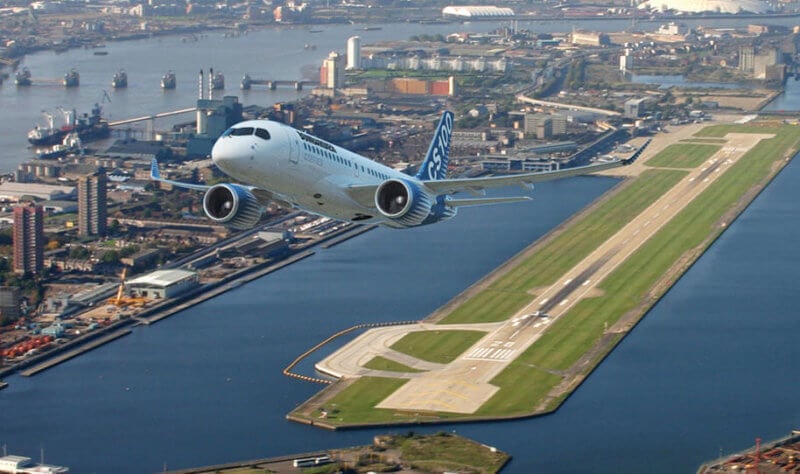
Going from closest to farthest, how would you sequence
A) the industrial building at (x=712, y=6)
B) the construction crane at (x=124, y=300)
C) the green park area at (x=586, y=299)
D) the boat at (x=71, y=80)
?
1. the green park area at (x=586, y=299)
2. the construction crane at (x=124, y=300)
3. the boat at (x=71, y=80)
4. the industrial building at (x=712, y=6)

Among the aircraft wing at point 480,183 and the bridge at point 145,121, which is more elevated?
the aircraft wing at point 480,183

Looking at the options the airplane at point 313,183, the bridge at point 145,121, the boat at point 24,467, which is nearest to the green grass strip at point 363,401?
the boat at point 24,467

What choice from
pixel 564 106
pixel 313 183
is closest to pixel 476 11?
pixel 564 106

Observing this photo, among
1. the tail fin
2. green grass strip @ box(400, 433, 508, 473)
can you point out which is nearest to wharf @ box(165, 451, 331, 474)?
green grass strip @ box(400, 433, 508, 473)

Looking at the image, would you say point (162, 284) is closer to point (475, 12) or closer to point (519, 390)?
point (519, 390)

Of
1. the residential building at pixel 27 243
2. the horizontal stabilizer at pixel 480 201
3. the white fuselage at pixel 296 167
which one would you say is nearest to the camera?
the white fuselage at pixel 296 167

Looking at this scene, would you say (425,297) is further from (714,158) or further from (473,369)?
(714,158)

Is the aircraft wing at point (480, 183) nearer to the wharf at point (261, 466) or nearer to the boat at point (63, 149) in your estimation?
the wharf at point (261, 466)

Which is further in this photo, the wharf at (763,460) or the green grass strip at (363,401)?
the green grass strip at (363,401)

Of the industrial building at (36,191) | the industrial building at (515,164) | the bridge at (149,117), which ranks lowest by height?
the industrial building at (36,191)
